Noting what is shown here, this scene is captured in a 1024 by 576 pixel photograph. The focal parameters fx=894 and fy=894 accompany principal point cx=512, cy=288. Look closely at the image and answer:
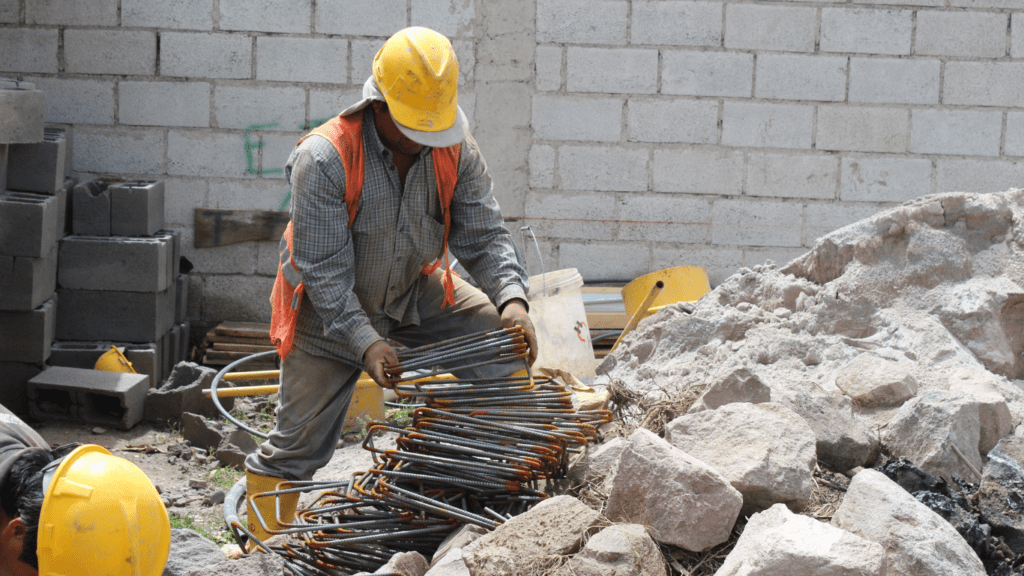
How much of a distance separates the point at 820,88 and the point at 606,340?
2.29 metres

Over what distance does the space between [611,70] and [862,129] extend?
5.87 ft

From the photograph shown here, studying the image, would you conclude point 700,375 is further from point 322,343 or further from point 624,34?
point 624,34

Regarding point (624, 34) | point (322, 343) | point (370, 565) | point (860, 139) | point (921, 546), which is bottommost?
point (370, 565)

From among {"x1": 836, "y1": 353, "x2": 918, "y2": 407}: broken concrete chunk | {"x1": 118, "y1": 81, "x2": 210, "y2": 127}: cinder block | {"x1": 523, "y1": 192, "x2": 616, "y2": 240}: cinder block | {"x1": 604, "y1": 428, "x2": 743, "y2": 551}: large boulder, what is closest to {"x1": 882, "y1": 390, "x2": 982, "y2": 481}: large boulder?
{"x1": 836, "y1": 353, "x2": 918, "y2": 407}: broken concrete chunk

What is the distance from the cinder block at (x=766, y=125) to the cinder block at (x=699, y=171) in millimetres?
125

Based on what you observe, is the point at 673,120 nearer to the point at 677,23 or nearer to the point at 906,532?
the point at 677,23

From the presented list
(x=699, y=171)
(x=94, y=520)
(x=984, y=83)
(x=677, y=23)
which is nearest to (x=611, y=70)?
(x=677, y=23)

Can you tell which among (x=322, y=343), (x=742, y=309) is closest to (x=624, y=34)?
(x=742, y=309)

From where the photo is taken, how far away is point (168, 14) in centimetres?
606

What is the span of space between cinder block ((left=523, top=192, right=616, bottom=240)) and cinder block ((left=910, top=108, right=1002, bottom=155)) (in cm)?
217

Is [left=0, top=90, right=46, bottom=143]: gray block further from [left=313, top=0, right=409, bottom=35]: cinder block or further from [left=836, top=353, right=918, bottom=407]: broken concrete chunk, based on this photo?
[left=836, top=353, right=918, bottom=407]: broken concrete chunk

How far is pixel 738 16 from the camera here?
239 inches

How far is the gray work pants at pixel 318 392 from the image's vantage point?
3.29 meters

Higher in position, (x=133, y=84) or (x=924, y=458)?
(x=133, y=84)
